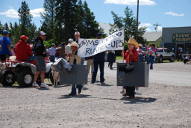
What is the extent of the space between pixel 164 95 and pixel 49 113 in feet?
14.6

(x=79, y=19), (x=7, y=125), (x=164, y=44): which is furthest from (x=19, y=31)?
(x=7, y=125)

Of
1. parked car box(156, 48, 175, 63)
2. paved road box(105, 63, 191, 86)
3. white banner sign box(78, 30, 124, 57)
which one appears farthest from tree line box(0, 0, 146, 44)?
white banner sign box(78, 30, 124, 57)

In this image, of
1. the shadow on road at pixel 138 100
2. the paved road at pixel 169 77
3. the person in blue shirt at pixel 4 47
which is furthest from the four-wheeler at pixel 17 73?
the paved road at pixel 169 77

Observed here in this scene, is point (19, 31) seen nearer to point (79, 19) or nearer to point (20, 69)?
point (79, 19)

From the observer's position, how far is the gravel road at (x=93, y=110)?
7.05m

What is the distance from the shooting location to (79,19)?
7256cm

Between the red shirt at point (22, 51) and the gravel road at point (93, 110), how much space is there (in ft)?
6.47

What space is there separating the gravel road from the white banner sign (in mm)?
1592

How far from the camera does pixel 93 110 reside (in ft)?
27.8

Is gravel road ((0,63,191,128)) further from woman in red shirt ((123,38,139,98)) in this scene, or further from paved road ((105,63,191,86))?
paved road ((105,63,191,86))

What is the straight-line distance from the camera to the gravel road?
7047mm

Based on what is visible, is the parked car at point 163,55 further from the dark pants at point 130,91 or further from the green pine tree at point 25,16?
the green pine tree at point 25,16

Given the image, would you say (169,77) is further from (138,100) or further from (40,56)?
(138,100)

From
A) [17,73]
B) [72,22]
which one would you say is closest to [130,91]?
[17,73]
